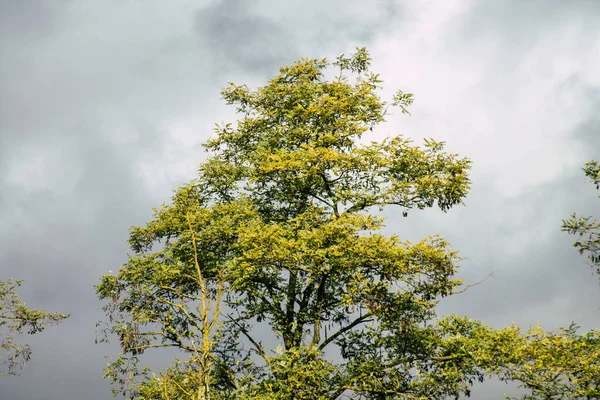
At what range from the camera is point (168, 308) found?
20.1m

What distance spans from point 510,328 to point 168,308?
10.9 meters

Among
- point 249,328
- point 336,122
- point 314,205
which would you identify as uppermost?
point 336,122

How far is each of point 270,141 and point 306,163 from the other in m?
2.89

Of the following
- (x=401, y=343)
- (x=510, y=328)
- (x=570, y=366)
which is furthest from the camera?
(x=401, y=343)

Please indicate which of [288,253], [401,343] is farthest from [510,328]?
[288,253]

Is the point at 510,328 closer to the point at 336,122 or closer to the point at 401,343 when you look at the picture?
the point at 401,343

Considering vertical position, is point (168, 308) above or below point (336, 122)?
below

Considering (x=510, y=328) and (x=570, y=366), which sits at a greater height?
(x=510, y=328)

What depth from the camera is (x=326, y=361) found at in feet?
54.6

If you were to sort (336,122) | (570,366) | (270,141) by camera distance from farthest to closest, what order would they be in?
1. (270,141)
2. (336,122)
3. (570,366)

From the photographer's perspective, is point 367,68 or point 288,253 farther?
point 367,68

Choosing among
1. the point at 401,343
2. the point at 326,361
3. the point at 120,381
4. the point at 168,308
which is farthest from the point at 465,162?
the point at 120,381

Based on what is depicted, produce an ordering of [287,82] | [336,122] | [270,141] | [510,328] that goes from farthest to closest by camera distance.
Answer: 1. [287,82]
2. [270,141]
3. [336,122]
4. [510,328]

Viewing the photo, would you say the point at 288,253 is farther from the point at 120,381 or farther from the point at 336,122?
the point at 120,381
